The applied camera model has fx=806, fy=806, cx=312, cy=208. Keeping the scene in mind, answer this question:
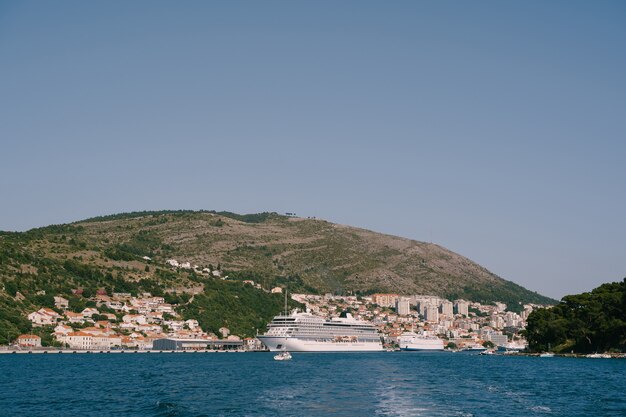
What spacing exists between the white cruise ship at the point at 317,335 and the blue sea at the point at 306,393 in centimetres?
8379

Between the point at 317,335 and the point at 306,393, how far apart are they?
118986 millimetres

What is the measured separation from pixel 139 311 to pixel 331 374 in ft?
347

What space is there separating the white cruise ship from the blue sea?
8379 cm

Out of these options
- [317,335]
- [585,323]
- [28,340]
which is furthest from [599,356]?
[28,340]

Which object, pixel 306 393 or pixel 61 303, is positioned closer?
pixel 306 393

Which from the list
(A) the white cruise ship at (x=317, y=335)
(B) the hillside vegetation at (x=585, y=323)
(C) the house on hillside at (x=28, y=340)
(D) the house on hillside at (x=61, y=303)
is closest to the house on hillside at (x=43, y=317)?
(D) the house on hillside at (x=61, y=303)

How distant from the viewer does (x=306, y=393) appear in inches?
2260

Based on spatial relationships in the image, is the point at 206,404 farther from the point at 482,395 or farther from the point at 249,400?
the point at 482,395

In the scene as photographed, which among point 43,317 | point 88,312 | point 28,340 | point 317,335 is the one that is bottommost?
point 28,340

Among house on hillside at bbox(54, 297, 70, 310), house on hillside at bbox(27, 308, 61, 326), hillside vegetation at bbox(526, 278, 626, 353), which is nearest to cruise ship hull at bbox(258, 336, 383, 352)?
house on hillside at bbox(54, 297, 70, 310)

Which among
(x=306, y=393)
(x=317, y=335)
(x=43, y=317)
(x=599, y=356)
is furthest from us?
(x=317, y=335)

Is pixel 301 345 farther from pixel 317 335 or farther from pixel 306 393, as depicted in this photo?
pixel 306 393

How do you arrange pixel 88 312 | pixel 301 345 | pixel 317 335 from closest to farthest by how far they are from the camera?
pixel 88 312 → pixel 301 345 → pixel 317 335

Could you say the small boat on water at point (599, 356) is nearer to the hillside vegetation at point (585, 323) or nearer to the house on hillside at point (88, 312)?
the hillside vegetation at point (585, 323)
